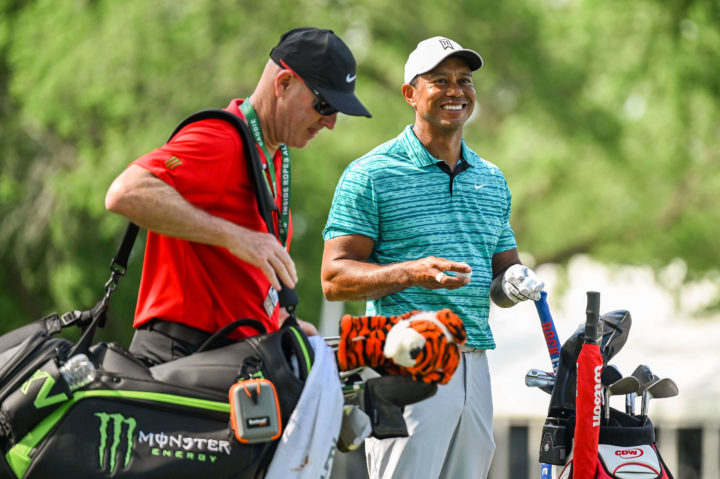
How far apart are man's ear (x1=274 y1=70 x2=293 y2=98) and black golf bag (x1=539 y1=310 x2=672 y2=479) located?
4.21 ft

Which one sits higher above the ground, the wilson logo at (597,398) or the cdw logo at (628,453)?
the wilson logo at (597,398)

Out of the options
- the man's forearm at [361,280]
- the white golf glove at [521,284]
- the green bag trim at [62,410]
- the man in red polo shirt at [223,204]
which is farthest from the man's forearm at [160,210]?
the white golf glove at [521,284]

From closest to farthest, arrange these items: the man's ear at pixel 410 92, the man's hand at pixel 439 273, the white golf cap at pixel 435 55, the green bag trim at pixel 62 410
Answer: the green bag trim at pixel 62 410
the man's hand at pixel 439 273
the white golf cap at pixel 435 55
the man's ear at pixel 410 92

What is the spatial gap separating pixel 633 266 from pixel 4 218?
407 inches

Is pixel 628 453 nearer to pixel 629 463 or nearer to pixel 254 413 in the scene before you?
pixel 629 463

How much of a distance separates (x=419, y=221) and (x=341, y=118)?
455 inches

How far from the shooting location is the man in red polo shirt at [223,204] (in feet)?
8.32

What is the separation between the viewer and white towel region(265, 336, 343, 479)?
2.44 metres

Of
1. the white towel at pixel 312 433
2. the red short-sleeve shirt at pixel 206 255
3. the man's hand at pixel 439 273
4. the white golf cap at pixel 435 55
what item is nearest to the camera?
the white towel at pixel 312 433

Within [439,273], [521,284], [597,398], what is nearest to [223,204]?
[439,273]

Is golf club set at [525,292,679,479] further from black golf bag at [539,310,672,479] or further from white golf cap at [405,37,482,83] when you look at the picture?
white golf cap at [405,37,482,83]

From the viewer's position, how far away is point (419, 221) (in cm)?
353

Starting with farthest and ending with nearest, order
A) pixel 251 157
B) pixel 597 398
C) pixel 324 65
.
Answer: pixel 597 398, pixel 324 65, pixel 251 157

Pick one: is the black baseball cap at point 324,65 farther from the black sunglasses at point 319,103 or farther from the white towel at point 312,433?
the white towel at point 312,433
